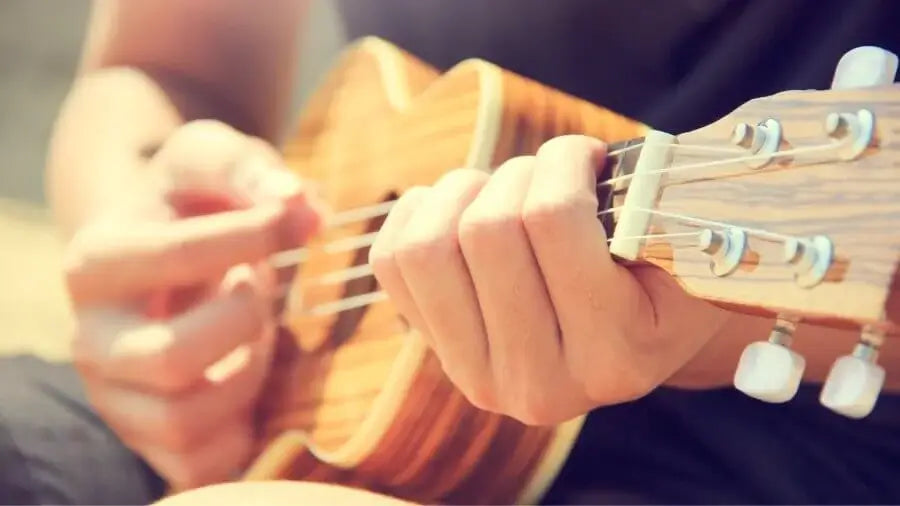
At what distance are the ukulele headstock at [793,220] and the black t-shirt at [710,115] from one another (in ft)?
0.68

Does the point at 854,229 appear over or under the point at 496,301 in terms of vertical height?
over

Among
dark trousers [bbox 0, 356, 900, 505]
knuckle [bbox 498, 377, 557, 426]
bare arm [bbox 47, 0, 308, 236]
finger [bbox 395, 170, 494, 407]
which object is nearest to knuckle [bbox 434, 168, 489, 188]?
finger [bbox 395, 170, 494, 407]

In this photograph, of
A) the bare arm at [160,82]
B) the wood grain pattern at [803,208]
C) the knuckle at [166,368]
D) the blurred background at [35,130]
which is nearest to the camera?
the wood grain pattern at [803,208]

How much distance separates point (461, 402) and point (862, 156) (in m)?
0.32

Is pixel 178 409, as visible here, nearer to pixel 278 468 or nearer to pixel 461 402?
pixel 278 468

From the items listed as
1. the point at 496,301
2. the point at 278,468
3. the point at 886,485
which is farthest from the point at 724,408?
the point at 278,468

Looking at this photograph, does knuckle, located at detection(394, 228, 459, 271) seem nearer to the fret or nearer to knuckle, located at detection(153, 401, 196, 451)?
the fret

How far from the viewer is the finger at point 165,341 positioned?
0.68 metres

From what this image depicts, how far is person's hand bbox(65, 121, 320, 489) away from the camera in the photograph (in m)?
0.69

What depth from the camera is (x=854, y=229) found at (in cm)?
36

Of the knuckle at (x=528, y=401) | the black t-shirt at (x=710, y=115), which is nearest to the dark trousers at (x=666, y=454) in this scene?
the black t-shirt at (x=710, y=115)

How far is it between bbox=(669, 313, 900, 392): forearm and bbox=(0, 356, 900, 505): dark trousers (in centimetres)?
4

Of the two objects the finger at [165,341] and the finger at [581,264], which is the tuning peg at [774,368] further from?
the finger at [165,341]

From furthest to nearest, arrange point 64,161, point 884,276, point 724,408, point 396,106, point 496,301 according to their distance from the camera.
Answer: point 64,161
point 396,106
point 724,408
point 496,301
point 884,276
